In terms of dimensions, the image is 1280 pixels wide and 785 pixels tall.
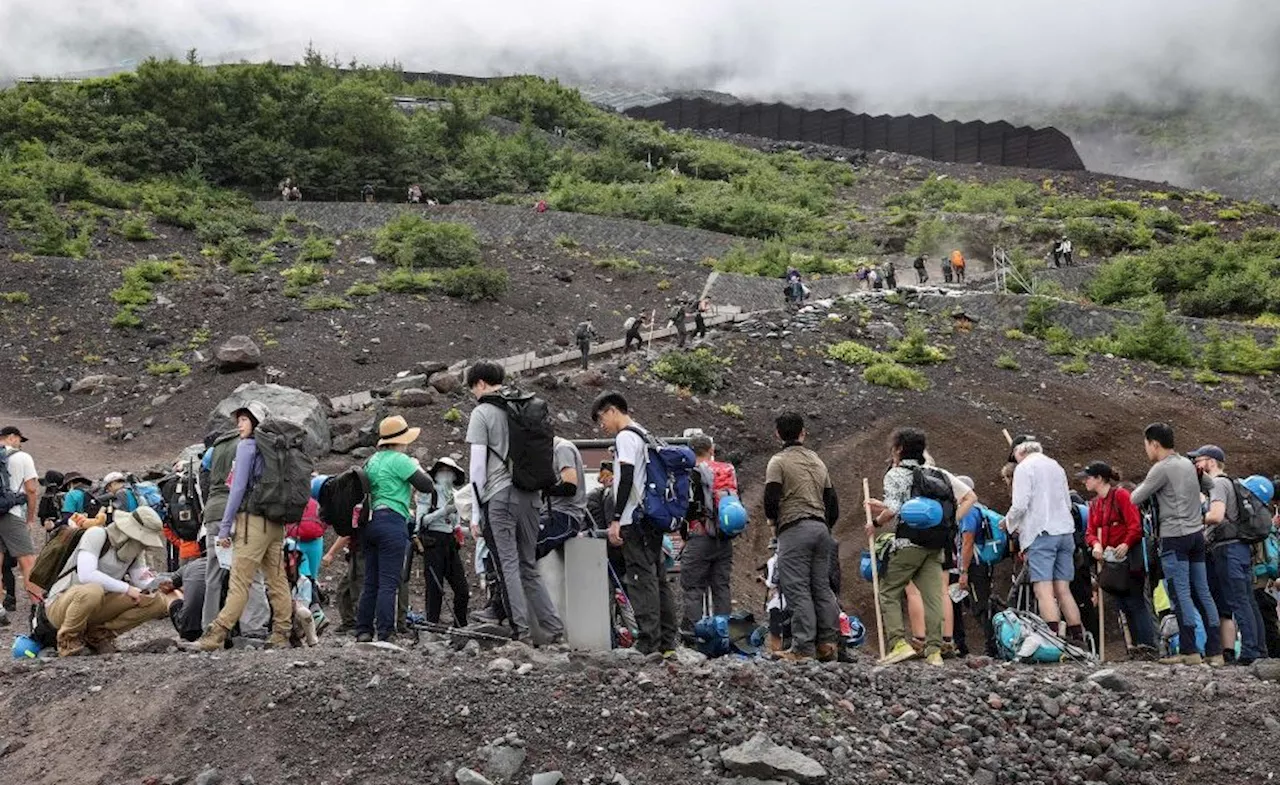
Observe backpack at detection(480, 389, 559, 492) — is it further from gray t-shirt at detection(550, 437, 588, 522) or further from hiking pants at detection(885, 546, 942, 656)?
hiking pants at detection(885, 546, 942, 656)

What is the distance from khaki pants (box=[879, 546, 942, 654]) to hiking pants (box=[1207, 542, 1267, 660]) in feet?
6.90

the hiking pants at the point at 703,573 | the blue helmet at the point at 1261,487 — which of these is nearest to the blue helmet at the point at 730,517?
the hiking pants at the point at 703,573

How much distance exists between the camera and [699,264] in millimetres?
36031

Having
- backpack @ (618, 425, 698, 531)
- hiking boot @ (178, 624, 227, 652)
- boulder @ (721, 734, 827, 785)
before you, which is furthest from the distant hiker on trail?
boulder @ (721, 734, 827, 785)

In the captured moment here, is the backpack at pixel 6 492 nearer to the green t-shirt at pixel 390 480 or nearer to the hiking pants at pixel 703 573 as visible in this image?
the green t-shirt at pixel 390 480

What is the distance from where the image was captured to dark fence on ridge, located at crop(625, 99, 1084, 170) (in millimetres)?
66875

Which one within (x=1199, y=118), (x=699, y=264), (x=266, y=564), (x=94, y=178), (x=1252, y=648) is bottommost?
(x=1252, y=648)

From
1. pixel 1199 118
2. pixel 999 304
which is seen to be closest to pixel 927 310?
pixel 999 304

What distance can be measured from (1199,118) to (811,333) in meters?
60.5

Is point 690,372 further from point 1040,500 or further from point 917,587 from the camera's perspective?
point 917,587

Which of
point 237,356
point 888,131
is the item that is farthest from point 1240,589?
point 888,131

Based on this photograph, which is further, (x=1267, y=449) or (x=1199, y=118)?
(x=1199, y=118)

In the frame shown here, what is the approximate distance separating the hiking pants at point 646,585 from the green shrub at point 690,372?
50.3ft

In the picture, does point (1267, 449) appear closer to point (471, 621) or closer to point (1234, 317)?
point (1234, 317)
